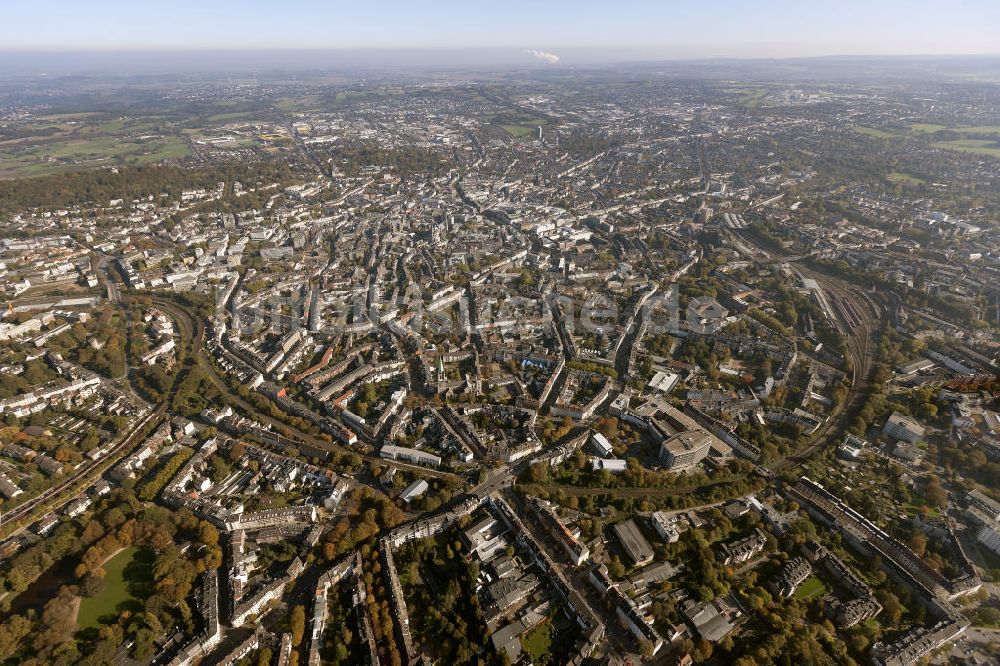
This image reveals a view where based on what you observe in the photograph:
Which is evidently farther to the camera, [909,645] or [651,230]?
[651,230]

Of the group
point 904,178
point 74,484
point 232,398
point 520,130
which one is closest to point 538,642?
point 232,398

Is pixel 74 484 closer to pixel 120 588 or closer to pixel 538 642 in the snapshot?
pixel 120 588

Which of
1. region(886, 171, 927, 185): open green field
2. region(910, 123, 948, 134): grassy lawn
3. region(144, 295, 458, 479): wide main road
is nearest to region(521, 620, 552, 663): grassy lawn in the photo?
region(144, 295, 458, 479): wide main road

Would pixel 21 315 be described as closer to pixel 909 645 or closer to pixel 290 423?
pixel 290 423

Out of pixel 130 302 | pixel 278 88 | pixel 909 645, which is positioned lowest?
pixel 909 645

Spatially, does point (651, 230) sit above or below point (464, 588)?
above

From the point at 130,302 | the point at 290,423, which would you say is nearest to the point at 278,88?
the point at 130,302

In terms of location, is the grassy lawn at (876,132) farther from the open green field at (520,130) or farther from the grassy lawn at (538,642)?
the grassy lawn at (538,642)
